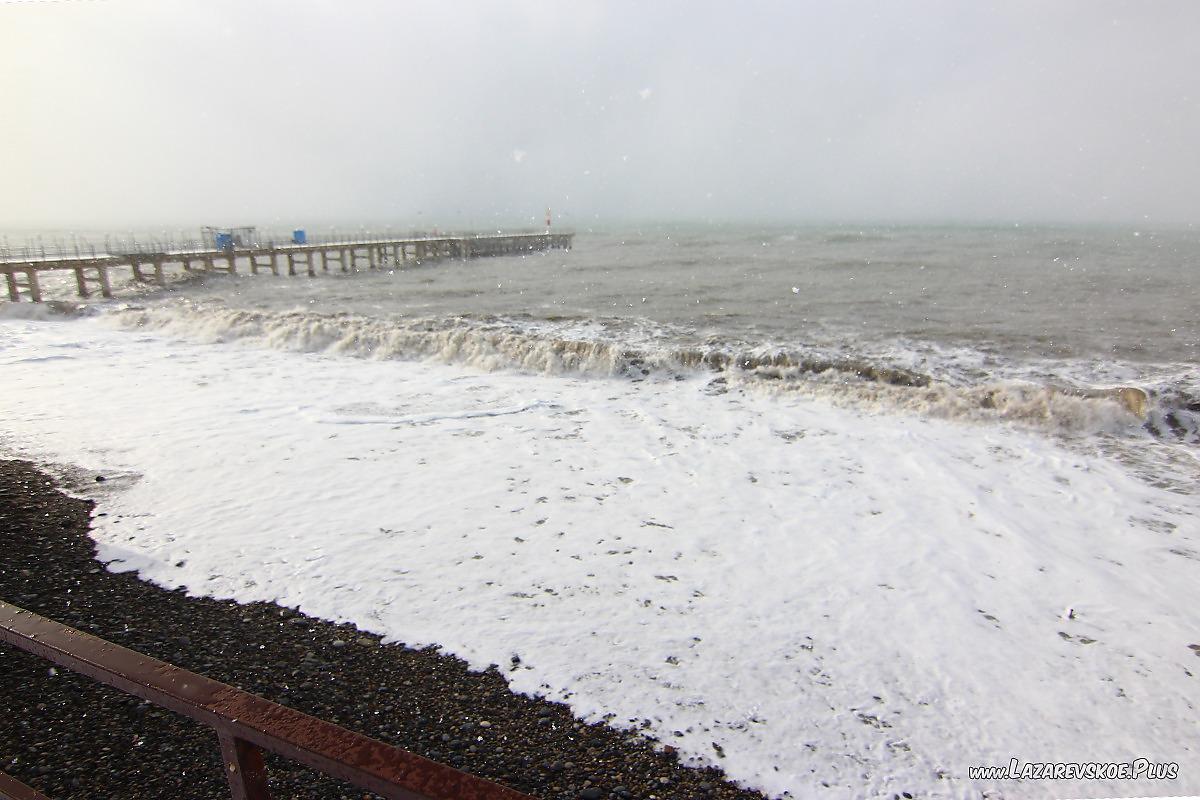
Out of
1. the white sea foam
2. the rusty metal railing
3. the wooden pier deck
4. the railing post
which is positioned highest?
the wooden pier deck

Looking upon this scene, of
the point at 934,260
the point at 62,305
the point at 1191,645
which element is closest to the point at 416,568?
the point at 1191,645

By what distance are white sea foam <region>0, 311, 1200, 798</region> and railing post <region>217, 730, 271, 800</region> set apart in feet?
11.0

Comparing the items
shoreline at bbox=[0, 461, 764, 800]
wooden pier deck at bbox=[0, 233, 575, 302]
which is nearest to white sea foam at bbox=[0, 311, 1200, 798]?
shoreline at bbox=[0, 461, 764, 800]

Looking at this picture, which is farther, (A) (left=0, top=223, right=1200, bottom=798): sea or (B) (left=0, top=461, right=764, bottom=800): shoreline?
(A) (left=0, top=223, right=1200, bottom=798): sea

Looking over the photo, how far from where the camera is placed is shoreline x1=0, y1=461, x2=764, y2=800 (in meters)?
3.87

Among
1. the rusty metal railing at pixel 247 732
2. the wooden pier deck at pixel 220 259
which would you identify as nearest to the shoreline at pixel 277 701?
the rusty metal railing at pixel 247 732

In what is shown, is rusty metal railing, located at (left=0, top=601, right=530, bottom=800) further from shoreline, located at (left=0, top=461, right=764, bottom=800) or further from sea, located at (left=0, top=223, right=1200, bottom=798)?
sea, located at (left=0, top=223, right=1200, bottom=798)

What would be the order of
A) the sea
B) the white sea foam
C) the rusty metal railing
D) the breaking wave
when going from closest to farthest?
the rusty metal railing < the white sea foam < the sea < the breaking wave

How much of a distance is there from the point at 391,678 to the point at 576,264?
4985cm

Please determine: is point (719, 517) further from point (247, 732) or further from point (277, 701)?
point (247, 732)

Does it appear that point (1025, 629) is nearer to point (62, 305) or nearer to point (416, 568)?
point (416, 568)

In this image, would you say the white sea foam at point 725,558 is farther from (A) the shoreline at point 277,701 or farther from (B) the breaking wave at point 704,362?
(B) the breaking wave at point 704,362

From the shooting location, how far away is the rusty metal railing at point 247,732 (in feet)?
4.31

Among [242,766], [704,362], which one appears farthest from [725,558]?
[704,362]
